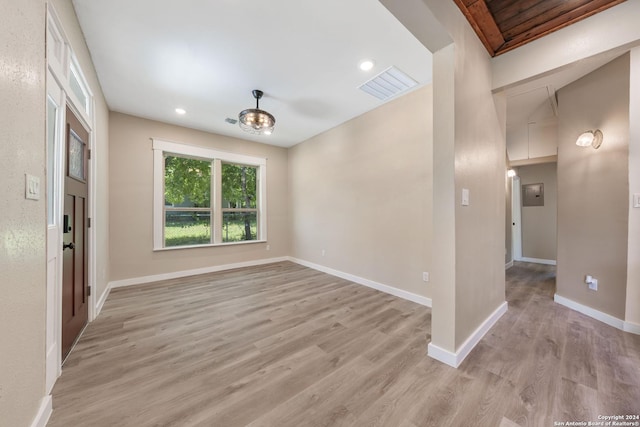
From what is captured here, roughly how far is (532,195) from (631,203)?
3.73m

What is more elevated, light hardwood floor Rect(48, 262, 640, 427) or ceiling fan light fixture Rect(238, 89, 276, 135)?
ceiling fan light fixture Rect(238, 89, 276, 135)

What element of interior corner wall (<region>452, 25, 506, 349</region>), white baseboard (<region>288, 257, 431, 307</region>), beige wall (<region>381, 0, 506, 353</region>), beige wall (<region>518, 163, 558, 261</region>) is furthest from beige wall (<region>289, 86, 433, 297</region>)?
beige wall (<region>518, 163, 558, 261</region>)

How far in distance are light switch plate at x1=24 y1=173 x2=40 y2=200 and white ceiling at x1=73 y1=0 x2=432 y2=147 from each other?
5.19ft

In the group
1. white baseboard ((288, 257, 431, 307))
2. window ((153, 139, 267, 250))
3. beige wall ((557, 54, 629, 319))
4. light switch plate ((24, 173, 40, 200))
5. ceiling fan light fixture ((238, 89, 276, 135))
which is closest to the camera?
light switch plate ((24, 173, 40, 200))

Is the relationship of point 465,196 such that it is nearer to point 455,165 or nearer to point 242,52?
point 455,165

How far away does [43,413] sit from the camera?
1230 mm

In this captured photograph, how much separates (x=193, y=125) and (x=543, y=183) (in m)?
7.44

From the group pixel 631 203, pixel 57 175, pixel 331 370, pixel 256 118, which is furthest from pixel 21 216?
pixel 631 203

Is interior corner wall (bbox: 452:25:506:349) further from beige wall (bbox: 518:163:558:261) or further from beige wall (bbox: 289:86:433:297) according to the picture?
beige wall (bbox: 518:163:558:261)

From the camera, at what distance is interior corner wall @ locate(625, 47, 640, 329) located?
7.08 feet

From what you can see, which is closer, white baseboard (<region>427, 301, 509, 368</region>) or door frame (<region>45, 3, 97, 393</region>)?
door frame (<region>45, 3, 97, 393</region>)

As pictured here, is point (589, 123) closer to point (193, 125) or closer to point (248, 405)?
point (248, 405)

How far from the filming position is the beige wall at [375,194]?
3002mm

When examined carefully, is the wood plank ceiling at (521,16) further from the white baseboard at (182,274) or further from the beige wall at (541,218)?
the white baseboard at (182,274)
